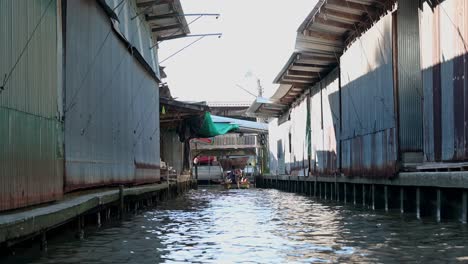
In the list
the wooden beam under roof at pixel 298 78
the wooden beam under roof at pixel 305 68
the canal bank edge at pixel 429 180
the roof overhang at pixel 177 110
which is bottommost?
the canal bank edge at pixel 429 180

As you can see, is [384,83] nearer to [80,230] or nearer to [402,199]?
[402,199]

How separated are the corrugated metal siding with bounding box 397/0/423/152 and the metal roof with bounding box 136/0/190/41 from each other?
10.8m

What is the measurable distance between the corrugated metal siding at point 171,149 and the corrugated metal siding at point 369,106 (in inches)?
883

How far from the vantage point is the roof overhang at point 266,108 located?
2016 inches

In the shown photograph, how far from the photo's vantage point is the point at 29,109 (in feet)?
38.4

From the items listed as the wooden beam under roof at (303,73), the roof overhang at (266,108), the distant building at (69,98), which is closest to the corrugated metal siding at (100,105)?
the distant building at (69,98)

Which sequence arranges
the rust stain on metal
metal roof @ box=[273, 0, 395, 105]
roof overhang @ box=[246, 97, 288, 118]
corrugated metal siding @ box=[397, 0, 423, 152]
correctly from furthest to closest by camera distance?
roof overhang @ box=[246, 97, 288, 118]
metal roof @ box=[273, 0, 395, 105]
corrugated metal siding @ box=[397, 0, 423, 152]
the rust stain on metal

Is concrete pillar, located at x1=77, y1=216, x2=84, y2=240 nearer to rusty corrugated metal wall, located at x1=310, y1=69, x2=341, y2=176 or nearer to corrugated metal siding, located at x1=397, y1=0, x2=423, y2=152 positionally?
corrugated metal siding, located at x1=397, y1=0, x2=423, y2=152

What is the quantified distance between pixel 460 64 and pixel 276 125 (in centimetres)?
4374

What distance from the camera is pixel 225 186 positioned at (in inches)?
2126

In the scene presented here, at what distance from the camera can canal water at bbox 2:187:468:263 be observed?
34.7 ft

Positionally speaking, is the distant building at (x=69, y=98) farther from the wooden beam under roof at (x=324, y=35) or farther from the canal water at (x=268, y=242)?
the wooden beam under roof at (x=324, y=35)

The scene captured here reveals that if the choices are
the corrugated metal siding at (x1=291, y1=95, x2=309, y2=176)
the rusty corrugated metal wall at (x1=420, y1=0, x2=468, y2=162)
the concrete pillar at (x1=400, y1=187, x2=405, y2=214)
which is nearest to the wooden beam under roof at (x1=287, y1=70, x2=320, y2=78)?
the corrugated metal siding at (x1=291, y1=95, x2=309, y2=176)

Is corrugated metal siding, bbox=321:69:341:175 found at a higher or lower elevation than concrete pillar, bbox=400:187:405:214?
higher
